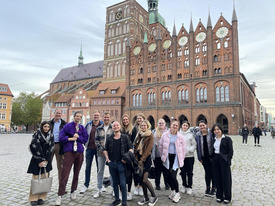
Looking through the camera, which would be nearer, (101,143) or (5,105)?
(101,143)

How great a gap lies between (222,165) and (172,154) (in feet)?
3.69

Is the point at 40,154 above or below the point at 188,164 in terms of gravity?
above

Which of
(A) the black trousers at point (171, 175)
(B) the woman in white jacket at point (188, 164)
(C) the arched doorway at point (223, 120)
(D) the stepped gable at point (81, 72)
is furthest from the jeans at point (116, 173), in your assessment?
(D) the stepped gable at point (81, 72)

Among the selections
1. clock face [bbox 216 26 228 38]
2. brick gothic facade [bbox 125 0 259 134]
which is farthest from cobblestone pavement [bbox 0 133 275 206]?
clock face [bbox 216 26 228 38]

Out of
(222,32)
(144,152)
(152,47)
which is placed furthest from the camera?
(152,47)

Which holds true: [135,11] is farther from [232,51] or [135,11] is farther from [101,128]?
[101,128]

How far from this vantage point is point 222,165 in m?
4.75

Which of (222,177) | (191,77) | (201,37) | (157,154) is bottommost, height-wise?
(222,177)

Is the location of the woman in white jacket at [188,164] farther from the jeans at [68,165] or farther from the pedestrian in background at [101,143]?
the jeans at [68,165]

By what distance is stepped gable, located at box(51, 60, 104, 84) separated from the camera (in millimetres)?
69250

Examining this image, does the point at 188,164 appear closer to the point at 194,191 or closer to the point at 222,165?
the point at 194,191

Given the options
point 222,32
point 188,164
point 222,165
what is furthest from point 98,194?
point 222,32

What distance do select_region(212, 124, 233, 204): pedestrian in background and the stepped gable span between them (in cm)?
6361

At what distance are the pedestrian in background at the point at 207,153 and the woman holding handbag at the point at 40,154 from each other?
3.57 meters
